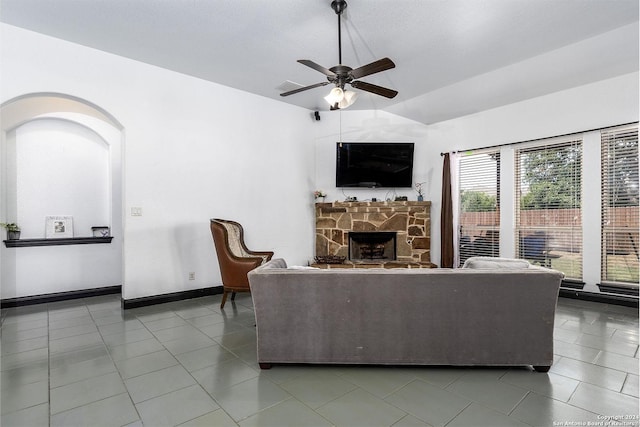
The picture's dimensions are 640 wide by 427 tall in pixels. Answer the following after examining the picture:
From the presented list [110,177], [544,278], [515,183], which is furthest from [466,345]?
[110,177]

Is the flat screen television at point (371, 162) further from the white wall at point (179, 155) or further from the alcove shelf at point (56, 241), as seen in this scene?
the alcove shelf at point (56, 241)

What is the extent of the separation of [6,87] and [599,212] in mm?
7026

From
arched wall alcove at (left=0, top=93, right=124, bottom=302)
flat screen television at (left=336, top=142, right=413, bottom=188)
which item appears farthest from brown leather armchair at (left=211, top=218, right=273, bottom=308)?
flat screen television at (left=336, top=142, right=413, bottom=188)

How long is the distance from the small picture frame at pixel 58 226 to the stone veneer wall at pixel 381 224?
12.2 feet

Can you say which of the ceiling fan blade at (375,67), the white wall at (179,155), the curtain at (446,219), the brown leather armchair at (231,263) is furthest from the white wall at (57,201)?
the curtain at (446,219)

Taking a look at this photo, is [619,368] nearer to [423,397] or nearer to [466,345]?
[466,345]

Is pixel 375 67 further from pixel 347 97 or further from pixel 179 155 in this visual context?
pixel 179 155

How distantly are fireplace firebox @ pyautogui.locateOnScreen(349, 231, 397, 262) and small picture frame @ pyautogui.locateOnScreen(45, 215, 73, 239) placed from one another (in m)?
4.28

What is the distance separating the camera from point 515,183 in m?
5.15

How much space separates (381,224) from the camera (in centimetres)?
584

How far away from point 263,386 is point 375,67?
263cm

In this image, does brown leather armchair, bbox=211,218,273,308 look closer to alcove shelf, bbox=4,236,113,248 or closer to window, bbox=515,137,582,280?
alcove shelf, bbox=4,236,113,248

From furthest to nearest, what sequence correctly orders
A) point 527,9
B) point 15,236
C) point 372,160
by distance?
point 372,160 < point 15,236 < point 527,9

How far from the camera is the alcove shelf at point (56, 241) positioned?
13.6 feet
